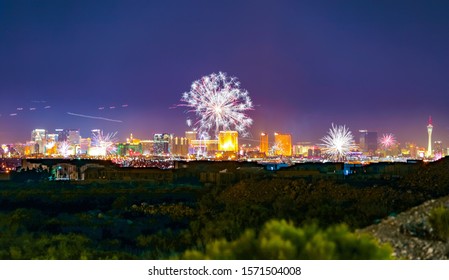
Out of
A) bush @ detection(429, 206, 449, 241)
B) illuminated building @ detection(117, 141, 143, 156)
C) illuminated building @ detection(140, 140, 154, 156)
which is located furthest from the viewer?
illuminated building @ detection(117, 141, 143, 156)

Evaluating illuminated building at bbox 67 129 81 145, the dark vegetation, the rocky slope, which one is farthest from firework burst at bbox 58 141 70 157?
the rocky slope

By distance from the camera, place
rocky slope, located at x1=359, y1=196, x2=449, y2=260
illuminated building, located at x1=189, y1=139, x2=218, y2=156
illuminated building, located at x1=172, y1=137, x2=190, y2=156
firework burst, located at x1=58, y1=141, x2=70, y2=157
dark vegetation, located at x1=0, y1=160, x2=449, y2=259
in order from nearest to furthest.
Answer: rocky slope, located at x1=359, y1=196, x2=449, y2=260 → dark vegetation, located at x1=0, y1=160, x2=449, y2=259 → illuminated building, located at x1=189, y1=139, x2=218, y2=156 → illuminated building, located at x1=172, y1=137, x2=190, y2=156 → firework burst, located at x1=58, y1=141, x2=70, y2=157

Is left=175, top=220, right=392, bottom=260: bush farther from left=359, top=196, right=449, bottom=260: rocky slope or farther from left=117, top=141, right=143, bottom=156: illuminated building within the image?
left=117, top=141, right=143, bottom=156: illuminated building

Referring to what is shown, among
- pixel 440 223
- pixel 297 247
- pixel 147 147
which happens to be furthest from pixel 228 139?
pixel 147 147

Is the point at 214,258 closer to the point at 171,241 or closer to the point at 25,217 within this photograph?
the point at 171,241

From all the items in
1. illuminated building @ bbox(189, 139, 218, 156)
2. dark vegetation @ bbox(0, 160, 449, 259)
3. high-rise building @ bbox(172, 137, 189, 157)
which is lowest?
dark vegetation @ bbox(0, 160, 449, 259)

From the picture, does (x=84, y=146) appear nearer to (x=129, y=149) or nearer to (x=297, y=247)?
(x=129, y=149)
